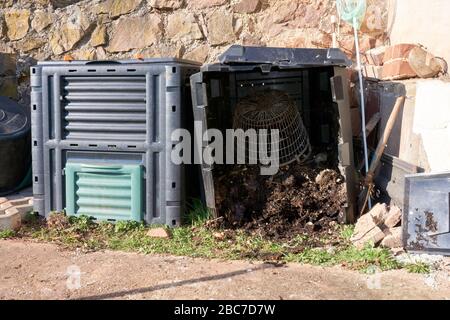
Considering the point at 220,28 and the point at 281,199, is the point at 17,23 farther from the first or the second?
the point at 281,199

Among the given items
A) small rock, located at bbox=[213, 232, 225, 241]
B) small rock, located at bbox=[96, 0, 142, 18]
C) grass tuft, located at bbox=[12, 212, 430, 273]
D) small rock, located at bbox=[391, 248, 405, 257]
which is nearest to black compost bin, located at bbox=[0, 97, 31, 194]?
grass tuft, located at bbox=[12, 212, 430, 273]

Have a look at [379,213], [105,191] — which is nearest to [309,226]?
[379,213]

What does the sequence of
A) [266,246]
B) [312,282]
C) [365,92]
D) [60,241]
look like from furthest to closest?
[365,92], [60,241], [266,246], [312,282]

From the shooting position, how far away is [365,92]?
571cm

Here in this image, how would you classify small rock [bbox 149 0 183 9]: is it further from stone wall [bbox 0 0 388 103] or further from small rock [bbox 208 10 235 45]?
small rock [bbox 208 10 235 45]

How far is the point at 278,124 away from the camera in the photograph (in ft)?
16.6

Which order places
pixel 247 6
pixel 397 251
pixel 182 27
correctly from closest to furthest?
pixel 397 251
pixel 247 6
pixel 182 27

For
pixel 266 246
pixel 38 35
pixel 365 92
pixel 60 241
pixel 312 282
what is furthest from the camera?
pixel 38 35

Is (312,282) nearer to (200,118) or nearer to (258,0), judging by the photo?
(200,118)

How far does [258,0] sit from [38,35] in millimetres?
2671

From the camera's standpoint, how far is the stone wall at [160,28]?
607cm

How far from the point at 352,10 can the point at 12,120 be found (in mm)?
3664

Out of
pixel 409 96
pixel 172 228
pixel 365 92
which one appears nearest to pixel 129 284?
pixel 172 228

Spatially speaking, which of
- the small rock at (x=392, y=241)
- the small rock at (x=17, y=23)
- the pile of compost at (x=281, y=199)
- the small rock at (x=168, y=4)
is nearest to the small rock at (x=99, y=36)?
the small rock at (x=168, y=4)
